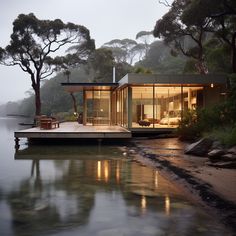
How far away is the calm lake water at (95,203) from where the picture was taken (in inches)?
199

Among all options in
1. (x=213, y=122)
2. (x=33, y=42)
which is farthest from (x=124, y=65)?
(x=213, y=122)

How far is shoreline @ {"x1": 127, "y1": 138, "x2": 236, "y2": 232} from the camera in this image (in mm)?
5992

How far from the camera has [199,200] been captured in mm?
6609

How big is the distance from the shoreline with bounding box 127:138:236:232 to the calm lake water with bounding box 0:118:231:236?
0.77 feet

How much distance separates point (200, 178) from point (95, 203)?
103 inches

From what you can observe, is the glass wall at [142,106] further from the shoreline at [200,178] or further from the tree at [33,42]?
the tree at [33,42]

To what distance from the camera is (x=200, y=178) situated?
796 cm

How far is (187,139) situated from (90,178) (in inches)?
335

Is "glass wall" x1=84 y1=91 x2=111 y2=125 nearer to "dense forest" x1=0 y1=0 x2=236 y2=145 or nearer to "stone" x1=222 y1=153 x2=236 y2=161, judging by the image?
"dense forest" x1=0 y1=0 x2=236 y2=145

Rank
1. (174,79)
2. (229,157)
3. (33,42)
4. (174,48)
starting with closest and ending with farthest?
(229,157) → (174,79) → (33,42) → (174,48)

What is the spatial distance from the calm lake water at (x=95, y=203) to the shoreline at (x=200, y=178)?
0.77ft

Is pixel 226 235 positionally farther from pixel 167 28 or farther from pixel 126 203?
pixel 167 28

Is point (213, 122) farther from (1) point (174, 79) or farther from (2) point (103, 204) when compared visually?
(2) point (103, 204)

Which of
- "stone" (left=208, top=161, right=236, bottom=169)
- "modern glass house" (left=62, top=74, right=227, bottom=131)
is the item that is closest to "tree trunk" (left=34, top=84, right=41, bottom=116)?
"modern glass house" (left=62, top=74, right=227, bottom=131)
